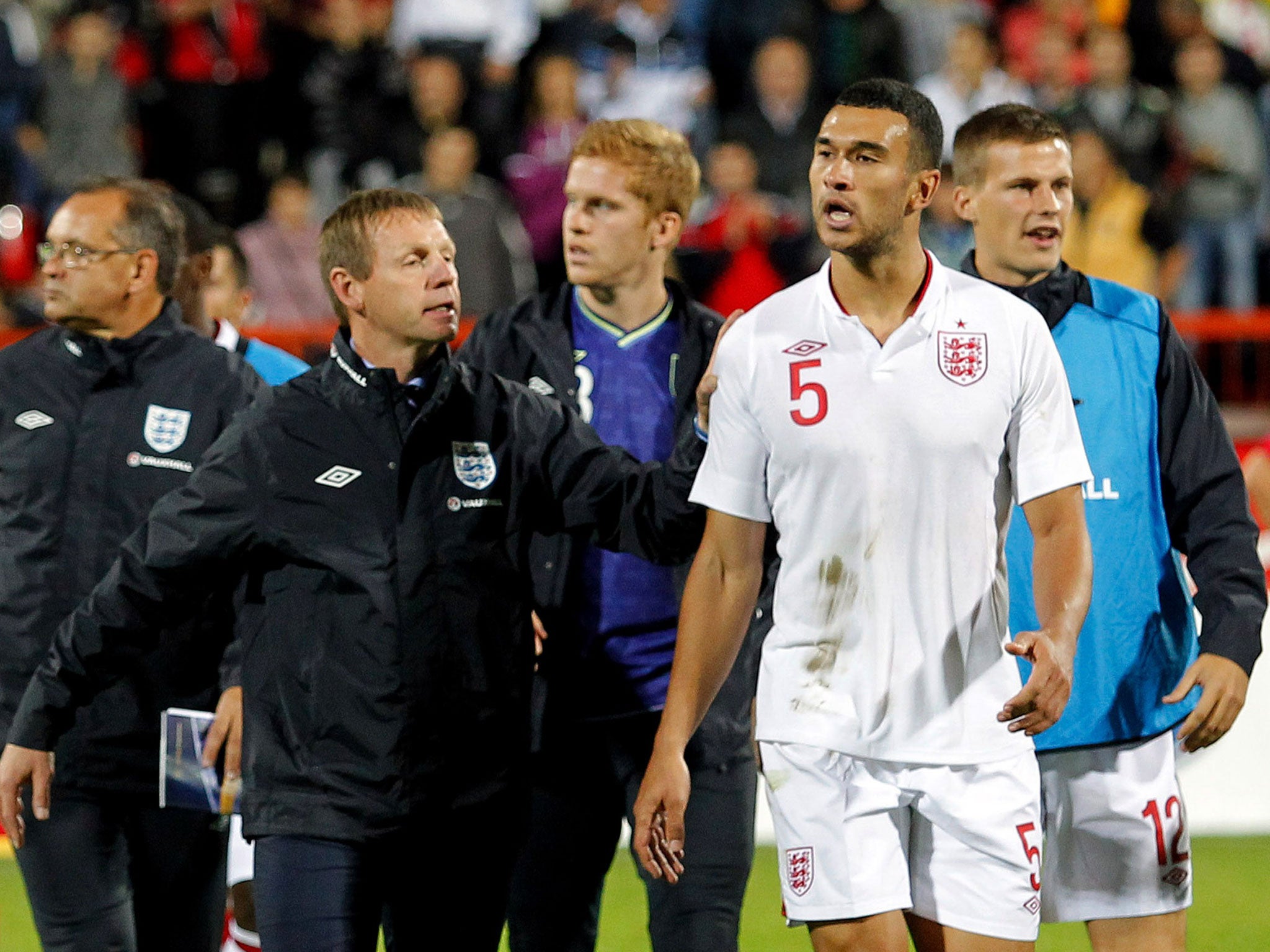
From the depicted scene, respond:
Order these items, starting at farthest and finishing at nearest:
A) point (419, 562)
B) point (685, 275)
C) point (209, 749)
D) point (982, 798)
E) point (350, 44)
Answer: point (350, 44)
point (685, 275)
point (209, 749)
point (419, 562)
point (982, 798)

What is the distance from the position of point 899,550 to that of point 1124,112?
Result: 8598mm

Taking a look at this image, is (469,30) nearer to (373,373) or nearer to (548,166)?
(548,166)

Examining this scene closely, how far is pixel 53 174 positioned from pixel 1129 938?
8.75 m

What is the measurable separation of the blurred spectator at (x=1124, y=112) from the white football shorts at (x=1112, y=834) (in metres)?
7.43

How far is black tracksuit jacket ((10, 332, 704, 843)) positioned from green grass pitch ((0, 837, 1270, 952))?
9.20ft

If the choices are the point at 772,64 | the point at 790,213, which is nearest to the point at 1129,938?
the point at 790,213

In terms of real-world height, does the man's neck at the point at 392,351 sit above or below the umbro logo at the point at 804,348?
above

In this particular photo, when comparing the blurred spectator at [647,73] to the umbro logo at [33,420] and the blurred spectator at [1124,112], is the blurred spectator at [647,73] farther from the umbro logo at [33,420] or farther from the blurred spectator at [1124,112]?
the umbro logo at [33,420]

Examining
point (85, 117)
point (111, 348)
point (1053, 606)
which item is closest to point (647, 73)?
point (85, 117)

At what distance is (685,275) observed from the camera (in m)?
9.87

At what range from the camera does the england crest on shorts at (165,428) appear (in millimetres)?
4504

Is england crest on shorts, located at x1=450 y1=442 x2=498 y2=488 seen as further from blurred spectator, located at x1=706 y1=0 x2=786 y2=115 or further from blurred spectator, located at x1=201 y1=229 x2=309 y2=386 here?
blurred spectator, located at x1=706 y1=0 x2=786 y2=115

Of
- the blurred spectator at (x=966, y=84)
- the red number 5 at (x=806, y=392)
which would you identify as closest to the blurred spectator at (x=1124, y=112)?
the blurred spectator at (x=966, y=84)

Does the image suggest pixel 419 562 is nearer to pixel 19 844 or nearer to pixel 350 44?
pixel 19 844
